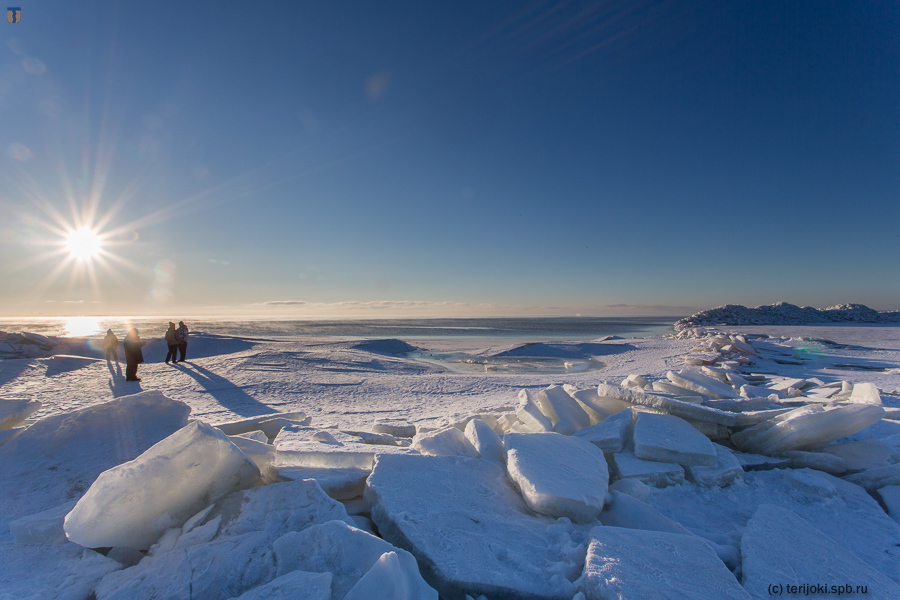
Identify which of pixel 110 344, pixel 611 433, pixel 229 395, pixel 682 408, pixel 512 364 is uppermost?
pixel 110 344

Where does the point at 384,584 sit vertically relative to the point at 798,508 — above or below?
above

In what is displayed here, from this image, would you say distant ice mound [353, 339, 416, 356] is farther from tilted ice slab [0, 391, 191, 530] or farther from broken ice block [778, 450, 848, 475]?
broken ice block [778, 450, 848, 475]

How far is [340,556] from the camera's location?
63.2 inches

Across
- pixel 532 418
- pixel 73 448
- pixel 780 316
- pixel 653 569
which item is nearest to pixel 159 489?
pixel 73 448

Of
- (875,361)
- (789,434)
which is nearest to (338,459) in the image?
(789,434)

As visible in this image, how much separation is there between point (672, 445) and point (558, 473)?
112cm

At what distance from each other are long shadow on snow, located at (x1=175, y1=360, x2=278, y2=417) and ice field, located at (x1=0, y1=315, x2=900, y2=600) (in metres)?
2.52

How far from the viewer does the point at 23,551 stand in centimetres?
180

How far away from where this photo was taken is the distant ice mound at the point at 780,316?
2809 centimetres

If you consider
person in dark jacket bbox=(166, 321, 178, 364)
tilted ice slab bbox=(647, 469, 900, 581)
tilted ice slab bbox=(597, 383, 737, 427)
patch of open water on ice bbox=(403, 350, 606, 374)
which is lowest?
patch of open water on ice bbox=(403, 350, 606, 374)

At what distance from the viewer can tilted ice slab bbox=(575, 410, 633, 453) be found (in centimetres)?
301

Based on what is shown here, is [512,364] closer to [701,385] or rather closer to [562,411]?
[701,385]

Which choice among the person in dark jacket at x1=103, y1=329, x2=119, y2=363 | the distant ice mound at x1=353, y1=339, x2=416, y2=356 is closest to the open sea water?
the person in dark jacket at x1=103, y1=329, x2=119, y2=363

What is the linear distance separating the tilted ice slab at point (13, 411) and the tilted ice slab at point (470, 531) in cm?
340
